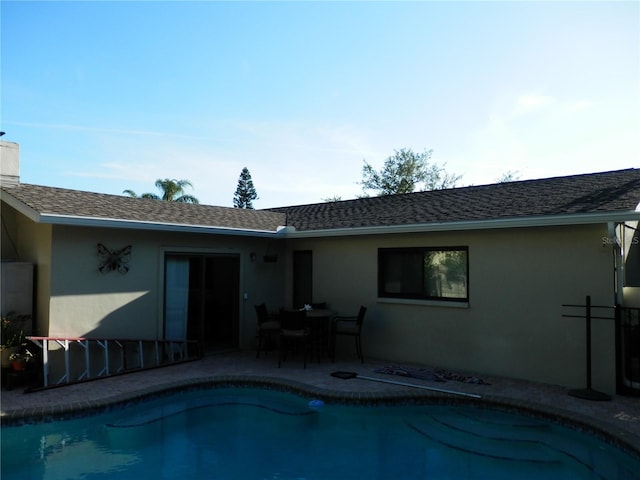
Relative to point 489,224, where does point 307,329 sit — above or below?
below

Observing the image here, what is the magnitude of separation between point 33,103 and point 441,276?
10.5m

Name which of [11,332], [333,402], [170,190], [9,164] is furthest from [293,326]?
[170,190]

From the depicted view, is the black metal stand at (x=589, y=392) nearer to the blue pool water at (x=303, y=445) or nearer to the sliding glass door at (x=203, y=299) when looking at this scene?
the blue pool water at (x=303, y=445)

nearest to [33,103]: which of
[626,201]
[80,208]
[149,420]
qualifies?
[80,208]

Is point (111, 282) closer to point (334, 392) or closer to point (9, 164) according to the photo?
point (9, 164)

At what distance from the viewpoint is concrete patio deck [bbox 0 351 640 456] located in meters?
6.55

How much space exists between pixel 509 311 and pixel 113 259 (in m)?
7.98

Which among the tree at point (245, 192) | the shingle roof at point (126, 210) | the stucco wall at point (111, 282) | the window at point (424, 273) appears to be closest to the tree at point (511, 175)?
the tree at point (245, 192)

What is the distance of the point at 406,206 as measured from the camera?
11766mm

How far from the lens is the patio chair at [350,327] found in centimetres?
1023

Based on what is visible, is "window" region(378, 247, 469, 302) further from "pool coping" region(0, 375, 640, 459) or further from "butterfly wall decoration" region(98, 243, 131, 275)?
"butterfly wall decoration" region(98, 243, 131, 275)

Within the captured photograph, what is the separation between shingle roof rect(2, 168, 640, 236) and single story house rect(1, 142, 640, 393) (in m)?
0.06

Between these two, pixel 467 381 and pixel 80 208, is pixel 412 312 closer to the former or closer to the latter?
pixel 467 381

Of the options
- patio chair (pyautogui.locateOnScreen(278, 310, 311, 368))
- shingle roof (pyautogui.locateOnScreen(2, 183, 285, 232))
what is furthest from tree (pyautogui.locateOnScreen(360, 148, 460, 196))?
patio chair (pyautogui.locateOnScreen(278, 310, 311, 368))
